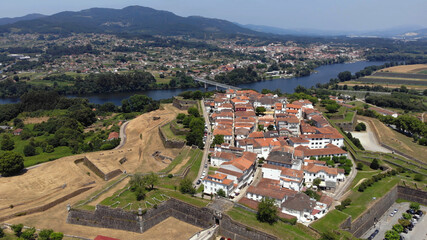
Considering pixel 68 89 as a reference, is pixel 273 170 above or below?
above

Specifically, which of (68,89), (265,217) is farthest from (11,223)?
(68,89)

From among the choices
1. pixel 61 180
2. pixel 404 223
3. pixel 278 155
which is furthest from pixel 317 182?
pixel 61 180

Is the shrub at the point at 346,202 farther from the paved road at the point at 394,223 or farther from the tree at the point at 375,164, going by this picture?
the tree at the point at 375,164

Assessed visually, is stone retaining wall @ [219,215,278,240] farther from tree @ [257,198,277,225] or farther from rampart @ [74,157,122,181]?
rampart @ [74,157,122,181]

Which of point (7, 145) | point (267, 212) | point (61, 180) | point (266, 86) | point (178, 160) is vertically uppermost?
point (267, 212)

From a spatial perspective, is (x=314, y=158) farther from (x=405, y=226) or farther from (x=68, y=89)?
(x=68, y=89)

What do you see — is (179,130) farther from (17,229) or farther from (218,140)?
(17,229)
